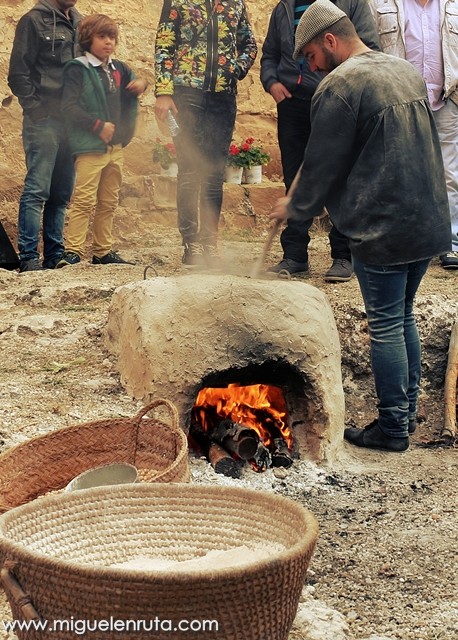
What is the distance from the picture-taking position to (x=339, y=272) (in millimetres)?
6328

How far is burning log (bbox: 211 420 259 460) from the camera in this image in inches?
178

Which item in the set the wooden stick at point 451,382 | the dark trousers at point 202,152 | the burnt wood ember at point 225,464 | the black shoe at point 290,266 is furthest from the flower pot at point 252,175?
the burnt wood ember at point 225,464

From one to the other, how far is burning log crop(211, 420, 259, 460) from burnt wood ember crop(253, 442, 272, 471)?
0.05 metres

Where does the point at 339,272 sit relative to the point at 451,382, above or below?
above

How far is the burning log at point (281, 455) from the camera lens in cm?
470

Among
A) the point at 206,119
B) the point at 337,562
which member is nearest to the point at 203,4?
the point at 206,119

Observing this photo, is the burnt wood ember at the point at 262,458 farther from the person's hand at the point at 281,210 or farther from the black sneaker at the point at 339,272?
the black sneaker at the point at 339,272

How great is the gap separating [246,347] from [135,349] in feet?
1.84

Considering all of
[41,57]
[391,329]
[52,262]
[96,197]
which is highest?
[41,57]

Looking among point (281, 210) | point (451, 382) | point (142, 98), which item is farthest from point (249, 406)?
point (142, 98)

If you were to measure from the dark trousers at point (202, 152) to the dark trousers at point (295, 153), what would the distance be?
0.48 meters

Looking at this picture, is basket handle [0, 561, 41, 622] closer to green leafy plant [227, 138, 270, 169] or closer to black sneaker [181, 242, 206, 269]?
black sneaker [181, 242, 206, 269]

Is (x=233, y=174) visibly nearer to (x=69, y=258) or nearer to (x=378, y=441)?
(x=69, y=258)

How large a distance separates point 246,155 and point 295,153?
244cm
